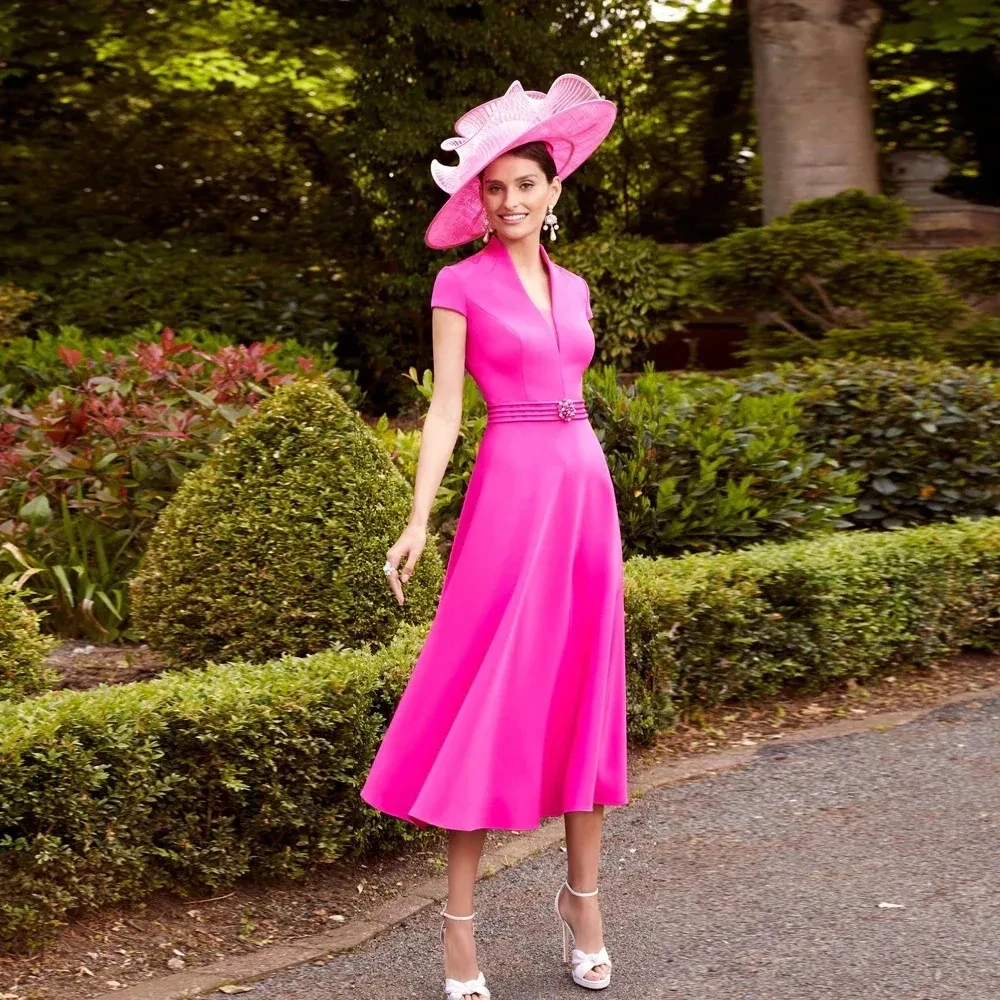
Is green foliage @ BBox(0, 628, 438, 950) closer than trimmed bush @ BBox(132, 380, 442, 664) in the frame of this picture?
Yes

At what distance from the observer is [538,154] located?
336 cm

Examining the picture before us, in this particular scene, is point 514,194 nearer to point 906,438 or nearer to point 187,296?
point 906,438

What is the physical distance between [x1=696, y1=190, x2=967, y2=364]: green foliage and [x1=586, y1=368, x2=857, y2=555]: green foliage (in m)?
2.41

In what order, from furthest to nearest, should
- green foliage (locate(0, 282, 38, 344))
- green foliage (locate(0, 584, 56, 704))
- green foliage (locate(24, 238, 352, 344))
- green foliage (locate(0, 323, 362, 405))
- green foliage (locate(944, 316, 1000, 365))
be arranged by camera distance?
green foliage (locate(24, 238, 352, 344)) → green foliage (locate(0, 282, 38, 344)) → green foliage (locate(944, 316, 1000, 365)) → green foliage (locate(0, 323, 362, 405)) → green foliage (locate(0, 584, 56, 704))

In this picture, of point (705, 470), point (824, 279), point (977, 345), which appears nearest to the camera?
point (705, 470)

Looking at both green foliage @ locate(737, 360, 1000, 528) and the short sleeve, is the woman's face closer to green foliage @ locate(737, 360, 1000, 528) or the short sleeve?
the short sleeve

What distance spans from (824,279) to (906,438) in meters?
2.60

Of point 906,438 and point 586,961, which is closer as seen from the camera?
point 586,961

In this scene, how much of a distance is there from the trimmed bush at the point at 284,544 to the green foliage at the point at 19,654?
1.45 feet

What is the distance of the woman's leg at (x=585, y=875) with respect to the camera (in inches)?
133

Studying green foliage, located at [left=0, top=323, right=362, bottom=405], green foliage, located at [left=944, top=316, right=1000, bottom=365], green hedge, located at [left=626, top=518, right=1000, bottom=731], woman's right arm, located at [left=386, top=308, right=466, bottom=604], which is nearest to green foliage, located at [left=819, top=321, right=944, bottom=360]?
green foliage, located at [left=944, top=316, right=1000, bottom=365]

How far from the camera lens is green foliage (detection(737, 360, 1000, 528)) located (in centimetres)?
722

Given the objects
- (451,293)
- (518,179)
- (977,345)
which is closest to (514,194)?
(518,179)

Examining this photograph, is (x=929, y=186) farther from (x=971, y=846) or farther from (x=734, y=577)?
(x=971, y=846)
